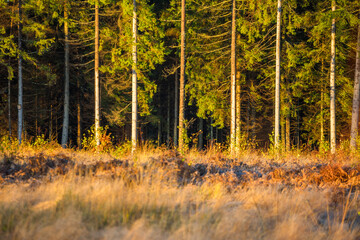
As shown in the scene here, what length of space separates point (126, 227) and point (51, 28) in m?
18.3

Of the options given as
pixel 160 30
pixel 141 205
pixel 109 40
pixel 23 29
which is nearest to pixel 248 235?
pixel 141 205

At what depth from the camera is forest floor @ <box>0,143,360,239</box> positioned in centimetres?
369

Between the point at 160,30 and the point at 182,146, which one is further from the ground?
the point at 160,30

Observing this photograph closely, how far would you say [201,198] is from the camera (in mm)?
5020

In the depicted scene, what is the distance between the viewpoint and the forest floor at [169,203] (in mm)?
3691

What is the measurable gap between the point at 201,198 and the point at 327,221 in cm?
214

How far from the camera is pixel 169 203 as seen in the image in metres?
4.50

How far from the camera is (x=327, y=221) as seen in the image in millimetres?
4828

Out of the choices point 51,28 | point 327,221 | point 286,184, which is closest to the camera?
point 327,221

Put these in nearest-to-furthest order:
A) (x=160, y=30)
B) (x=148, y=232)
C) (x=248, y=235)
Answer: (x=148, y=232) → (x=248, y=235) → (x=160, y=30)

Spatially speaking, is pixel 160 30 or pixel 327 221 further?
pixel 160 30

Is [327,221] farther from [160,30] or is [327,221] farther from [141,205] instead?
[160,30]

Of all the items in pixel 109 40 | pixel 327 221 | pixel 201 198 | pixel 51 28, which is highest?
pixel 51 28

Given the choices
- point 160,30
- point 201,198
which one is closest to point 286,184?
→ point 201,198
